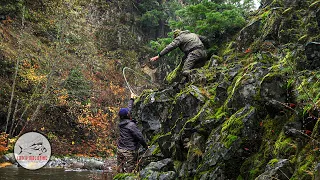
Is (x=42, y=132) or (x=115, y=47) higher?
(x=115, y=47)

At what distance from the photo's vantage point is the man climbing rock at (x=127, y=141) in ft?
23.6

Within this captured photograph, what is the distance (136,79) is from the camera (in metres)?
23.8

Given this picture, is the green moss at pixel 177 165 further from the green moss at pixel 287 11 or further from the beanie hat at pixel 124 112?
the green moss at pixel 287 11

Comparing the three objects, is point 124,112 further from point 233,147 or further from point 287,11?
point 287,11

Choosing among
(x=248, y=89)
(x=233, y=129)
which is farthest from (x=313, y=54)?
(x=233, y=129)

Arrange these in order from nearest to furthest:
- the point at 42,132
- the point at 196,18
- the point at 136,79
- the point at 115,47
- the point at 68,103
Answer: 1. the point at 196,18
2. the point at 42,132
3. the point at 68,103
4. the point at 136,79
5. the point at 115,47

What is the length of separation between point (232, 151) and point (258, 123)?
65cm

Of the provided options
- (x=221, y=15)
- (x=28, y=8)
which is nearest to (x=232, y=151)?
(x=221, y=15)

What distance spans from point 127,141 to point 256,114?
327 centimetres

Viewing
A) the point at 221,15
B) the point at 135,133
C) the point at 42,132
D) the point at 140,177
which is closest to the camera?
the point at 140,177

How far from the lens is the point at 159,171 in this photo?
6188 mm

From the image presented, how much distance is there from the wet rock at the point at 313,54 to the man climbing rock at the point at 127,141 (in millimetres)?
3824

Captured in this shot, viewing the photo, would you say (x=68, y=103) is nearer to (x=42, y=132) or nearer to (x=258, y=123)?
(x=42, y=132)

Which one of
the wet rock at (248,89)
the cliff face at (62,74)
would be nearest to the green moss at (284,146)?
the wet rock at (248,89)
